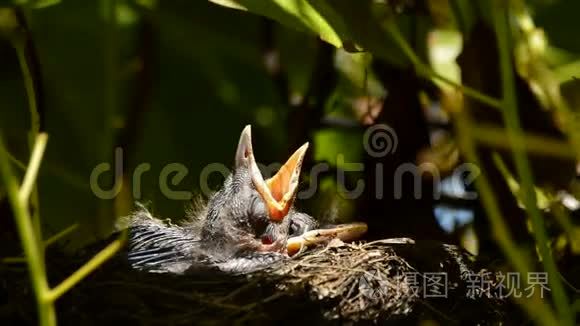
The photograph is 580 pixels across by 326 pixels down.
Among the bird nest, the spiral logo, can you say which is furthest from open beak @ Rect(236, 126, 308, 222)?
the bird nest

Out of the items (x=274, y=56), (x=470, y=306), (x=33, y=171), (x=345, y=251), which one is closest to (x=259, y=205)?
(x=274, y=56)

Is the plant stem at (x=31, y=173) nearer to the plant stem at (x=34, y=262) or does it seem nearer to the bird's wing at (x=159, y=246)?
the plant stem at (x=34, y=262)

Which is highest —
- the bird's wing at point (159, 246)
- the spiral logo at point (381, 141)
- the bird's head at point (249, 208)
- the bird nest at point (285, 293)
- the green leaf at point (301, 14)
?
the green leaf at point (301, 14)

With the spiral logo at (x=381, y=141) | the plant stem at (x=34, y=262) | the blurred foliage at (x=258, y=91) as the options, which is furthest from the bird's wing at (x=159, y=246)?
the plant stem at (x=34, y=262)

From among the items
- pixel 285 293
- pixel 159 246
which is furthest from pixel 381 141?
pixel 285 293

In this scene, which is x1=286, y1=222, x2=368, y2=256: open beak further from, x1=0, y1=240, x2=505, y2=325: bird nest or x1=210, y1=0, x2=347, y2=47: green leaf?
x1=210, y1=0, x2=347, y2=47: green leaf

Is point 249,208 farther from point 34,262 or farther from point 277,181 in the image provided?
point 34,262
